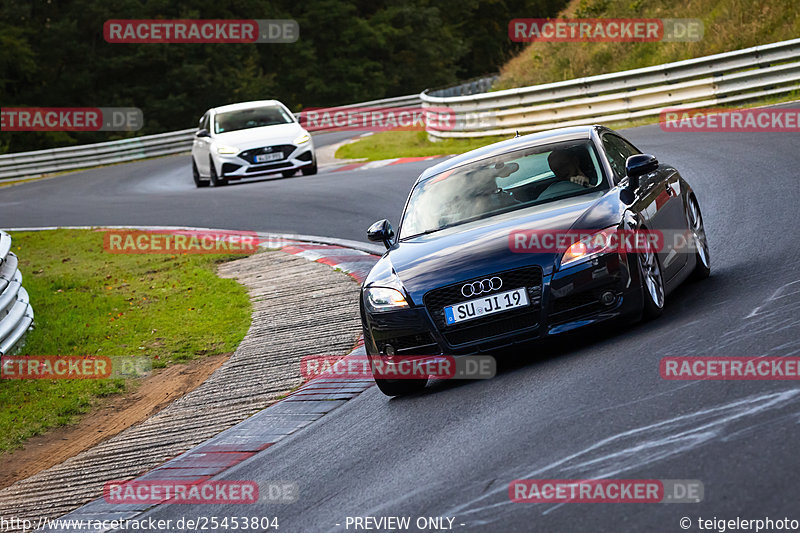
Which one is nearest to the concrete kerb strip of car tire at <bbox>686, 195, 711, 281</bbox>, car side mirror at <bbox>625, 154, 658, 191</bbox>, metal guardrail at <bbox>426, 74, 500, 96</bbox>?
car side mirror at <bbox>625, 154, 658, 191</bbox>

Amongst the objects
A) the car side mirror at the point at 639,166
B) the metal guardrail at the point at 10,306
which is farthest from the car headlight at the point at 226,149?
the car side mirror at the point at 639,166

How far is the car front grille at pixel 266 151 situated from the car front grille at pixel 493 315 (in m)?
16.0

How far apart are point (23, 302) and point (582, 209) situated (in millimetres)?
6574

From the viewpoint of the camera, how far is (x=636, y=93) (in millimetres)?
21938

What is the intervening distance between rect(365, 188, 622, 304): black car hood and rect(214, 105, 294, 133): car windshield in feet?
52.6

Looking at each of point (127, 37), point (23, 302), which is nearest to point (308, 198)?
point (23, 302)

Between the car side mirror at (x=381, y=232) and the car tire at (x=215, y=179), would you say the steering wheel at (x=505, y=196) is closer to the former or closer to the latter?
the car side mirror at (x=381, y=232)

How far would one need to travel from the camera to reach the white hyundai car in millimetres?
22703

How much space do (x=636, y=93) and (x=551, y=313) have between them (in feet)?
52.1

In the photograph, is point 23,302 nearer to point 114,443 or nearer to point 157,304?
point 157,304

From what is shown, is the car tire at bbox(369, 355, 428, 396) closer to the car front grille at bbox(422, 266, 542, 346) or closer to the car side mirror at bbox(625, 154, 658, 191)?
the car front grille at bbox(422, 266, 542, 346)

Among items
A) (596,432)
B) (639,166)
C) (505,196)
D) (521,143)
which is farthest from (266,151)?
(596,432)

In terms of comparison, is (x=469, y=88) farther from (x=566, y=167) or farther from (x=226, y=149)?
(x=566, y=167)

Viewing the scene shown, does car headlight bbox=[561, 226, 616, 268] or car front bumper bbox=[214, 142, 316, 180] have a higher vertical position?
car headlight bbox=[561, 226, 616, 268]
